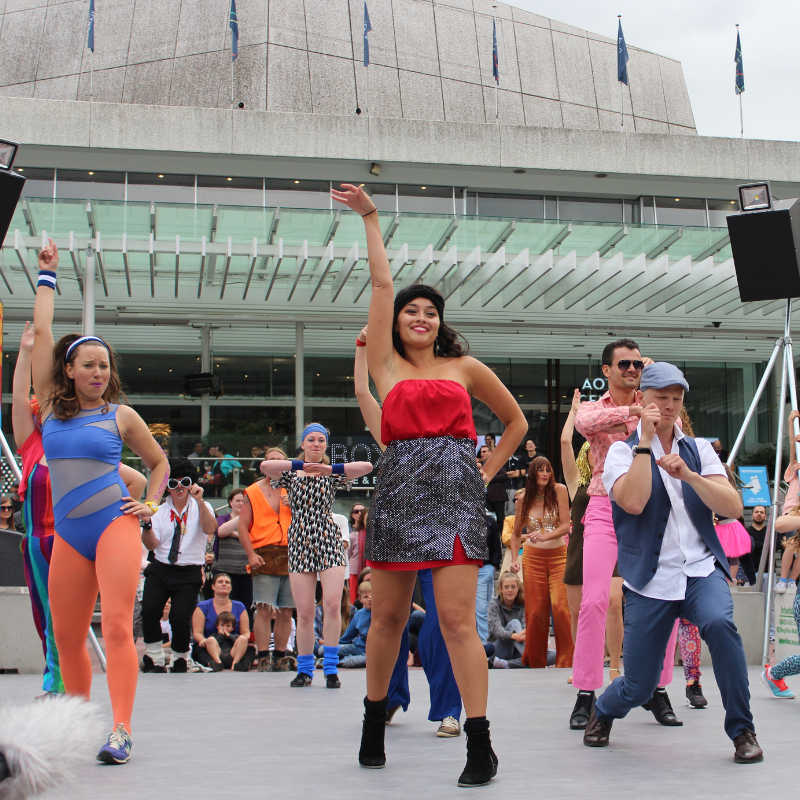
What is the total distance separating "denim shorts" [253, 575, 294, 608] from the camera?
8250mm

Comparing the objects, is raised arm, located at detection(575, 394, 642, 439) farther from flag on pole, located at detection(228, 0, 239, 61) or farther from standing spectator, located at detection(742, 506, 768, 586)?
flag on pole, located at detection(228, 0, 239, 61)

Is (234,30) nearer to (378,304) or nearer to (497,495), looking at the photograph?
(497,495)

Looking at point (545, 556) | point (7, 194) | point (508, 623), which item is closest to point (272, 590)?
point (545, 556)

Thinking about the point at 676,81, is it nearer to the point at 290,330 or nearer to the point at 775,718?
the point at 290,330

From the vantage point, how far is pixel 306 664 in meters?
6.84

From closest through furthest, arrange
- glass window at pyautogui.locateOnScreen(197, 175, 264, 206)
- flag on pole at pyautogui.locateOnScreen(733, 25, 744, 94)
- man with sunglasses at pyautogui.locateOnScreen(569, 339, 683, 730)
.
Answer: man with sunglasses at pyautogui.locateOnScreen(569, 339, 683, 730), glass window at pyautogui.locateOnScreen(197, 175, 264, 206), flag on pole at pyautogui.locateOnScreen(733, 25, 744, 94)

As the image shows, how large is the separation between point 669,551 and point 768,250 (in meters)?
4.51

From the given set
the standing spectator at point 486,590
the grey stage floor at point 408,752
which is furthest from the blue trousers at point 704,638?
the standing spectator at point 486,590

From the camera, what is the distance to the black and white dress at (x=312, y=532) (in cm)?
703

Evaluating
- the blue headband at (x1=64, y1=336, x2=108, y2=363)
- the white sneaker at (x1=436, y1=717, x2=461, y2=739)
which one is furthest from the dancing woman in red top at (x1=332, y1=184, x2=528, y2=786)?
the blue headband at (x1=64, y1=336, x2=108, y2=363)

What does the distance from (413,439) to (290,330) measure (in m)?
18.5

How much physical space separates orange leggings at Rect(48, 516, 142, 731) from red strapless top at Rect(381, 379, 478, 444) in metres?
1.17

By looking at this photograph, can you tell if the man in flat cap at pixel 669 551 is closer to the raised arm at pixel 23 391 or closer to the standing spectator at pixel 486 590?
the raised arm at pixel 23 391

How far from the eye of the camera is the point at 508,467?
54.3 ft
